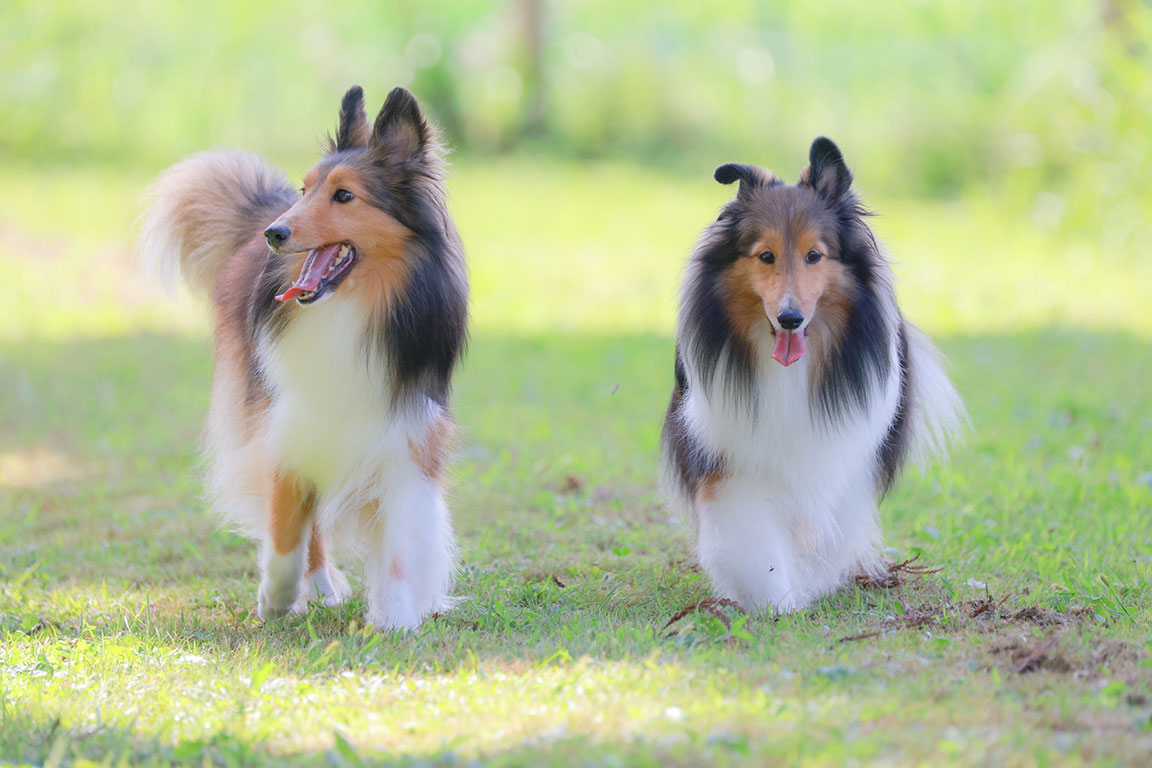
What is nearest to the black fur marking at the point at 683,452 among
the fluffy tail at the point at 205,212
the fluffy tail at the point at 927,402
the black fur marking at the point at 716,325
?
the black fur marking at the point at 716,325

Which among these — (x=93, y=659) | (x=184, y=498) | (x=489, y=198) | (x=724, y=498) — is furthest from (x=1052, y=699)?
(x=489, y=198)

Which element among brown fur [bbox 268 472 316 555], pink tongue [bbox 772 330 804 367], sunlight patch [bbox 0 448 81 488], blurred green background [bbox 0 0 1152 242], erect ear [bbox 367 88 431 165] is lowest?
sunlight patch [bbox 0 448 81 488]

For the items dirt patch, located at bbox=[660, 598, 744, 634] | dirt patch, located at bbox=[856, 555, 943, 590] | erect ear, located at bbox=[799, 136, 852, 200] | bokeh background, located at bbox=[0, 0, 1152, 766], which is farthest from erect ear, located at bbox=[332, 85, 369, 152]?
dirt patch, located at bbox=[856, 555, 943, 590]

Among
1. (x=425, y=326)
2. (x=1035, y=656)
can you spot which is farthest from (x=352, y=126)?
(x=1035, y=656)

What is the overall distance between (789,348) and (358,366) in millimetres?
1515

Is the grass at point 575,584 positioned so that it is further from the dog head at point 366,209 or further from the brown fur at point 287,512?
the dog head at point 366,209

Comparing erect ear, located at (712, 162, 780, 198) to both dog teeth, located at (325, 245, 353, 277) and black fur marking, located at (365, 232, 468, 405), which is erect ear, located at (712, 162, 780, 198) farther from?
dog teeth, located at (325, 245, 353, 277)

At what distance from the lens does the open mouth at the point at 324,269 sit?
14.0ft

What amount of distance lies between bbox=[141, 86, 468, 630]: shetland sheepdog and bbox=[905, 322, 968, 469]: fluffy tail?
1.86m

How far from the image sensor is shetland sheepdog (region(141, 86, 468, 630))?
436 centimetres

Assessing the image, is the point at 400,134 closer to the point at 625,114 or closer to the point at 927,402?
the point at 927,402

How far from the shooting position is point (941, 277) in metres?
12.6

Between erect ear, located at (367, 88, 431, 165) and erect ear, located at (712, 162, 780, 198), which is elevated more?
erect ear, located at (367, 88, 431, 165)

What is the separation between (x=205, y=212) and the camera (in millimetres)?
5535
